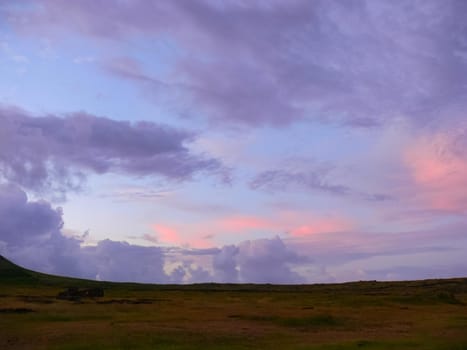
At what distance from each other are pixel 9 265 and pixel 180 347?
162878 millimetres

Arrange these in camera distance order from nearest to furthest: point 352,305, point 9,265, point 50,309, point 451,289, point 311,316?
point 311,316 → point 50,309 → point 352,305 → point 451,289 → point 9,265

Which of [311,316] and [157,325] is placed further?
[311,316]

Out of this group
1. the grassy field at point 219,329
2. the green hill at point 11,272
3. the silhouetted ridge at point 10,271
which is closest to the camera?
the grassy field at point 219,329

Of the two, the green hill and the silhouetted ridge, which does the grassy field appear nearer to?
the green hill

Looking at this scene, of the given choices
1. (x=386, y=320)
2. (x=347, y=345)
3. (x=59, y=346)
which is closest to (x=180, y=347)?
(x=59, y=346)

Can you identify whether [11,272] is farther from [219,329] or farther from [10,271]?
[219,329]

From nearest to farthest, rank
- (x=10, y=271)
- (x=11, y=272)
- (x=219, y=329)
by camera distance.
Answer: (x=219, y=329), (x=11, y=272), (x=10, y=271)

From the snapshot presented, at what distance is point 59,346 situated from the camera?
32594 mm

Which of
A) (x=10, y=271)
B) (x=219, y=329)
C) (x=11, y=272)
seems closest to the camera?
(x=219, y=329)

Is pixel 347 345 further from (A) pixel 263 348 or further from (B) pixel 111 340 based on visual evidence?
(B) pixel 111 340

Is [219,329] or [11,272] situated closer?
[219,329]

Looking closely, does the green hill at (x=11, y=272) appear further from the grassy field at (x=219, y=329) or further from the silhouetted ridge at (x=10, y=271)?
the grassy field at (x=219, y=329)

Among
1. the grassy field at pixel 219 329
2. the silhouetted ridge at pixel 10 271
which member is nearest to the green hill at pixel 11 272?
the silhouetted ridge at pixel 10 271

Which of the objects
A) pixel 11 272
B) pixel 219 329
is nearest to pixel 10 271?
pixel 11 272
